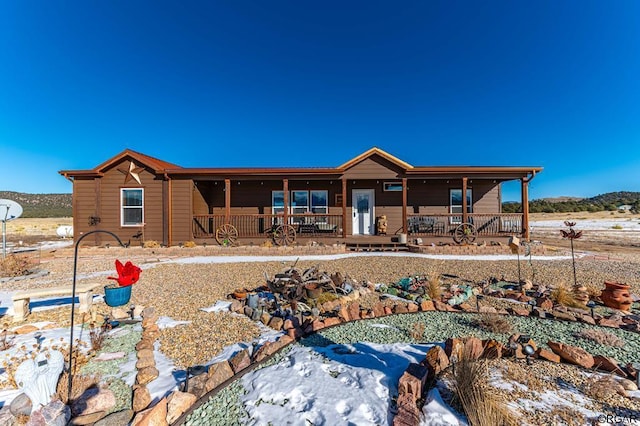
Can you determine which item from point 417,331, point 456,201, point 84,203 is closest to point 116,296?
point 417,331

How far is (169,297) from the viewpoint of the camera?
4.99 m

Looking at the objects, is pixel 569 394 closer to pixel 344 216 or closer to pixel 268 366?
pixel 268 366

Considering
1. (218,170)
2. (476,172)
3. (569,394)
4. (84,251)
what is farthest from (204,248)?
(476,172)

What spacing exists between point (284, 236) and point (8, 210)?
8635mm

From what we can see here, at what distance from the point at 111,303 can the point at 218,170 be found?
25.8 feet

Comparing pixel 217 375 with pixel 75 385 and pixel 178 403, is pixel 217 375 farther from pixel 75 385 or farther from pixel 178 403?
pixel 75 385

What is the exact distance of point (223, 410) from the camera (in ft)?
6.77

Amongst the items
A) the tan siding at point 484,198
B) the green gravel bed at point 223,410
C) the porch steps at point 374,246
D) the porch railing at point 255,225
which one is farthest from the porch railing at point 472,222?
the green gravel bed at point 223,410

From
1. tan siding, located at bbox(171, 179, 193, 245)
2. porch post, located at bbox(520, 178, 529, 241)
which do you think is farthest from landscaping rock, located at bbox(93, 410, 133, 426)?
porch post, located at bbox(520, 178, 529, 241)

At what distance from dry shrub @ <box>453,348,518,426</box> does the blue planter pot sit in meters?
4.30

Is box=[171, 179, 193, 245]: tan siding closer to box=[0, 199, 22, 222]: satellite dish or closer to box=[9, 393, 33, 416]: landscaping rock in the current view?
box=[0, 199, 22, 222]: satellite dish

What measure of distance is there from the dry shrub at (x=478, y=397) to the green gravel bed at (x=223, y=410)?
149cm

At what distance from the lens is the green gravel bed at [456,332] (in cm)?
307

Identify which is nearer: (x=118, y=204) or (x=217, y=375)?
(x=217, y=375)
